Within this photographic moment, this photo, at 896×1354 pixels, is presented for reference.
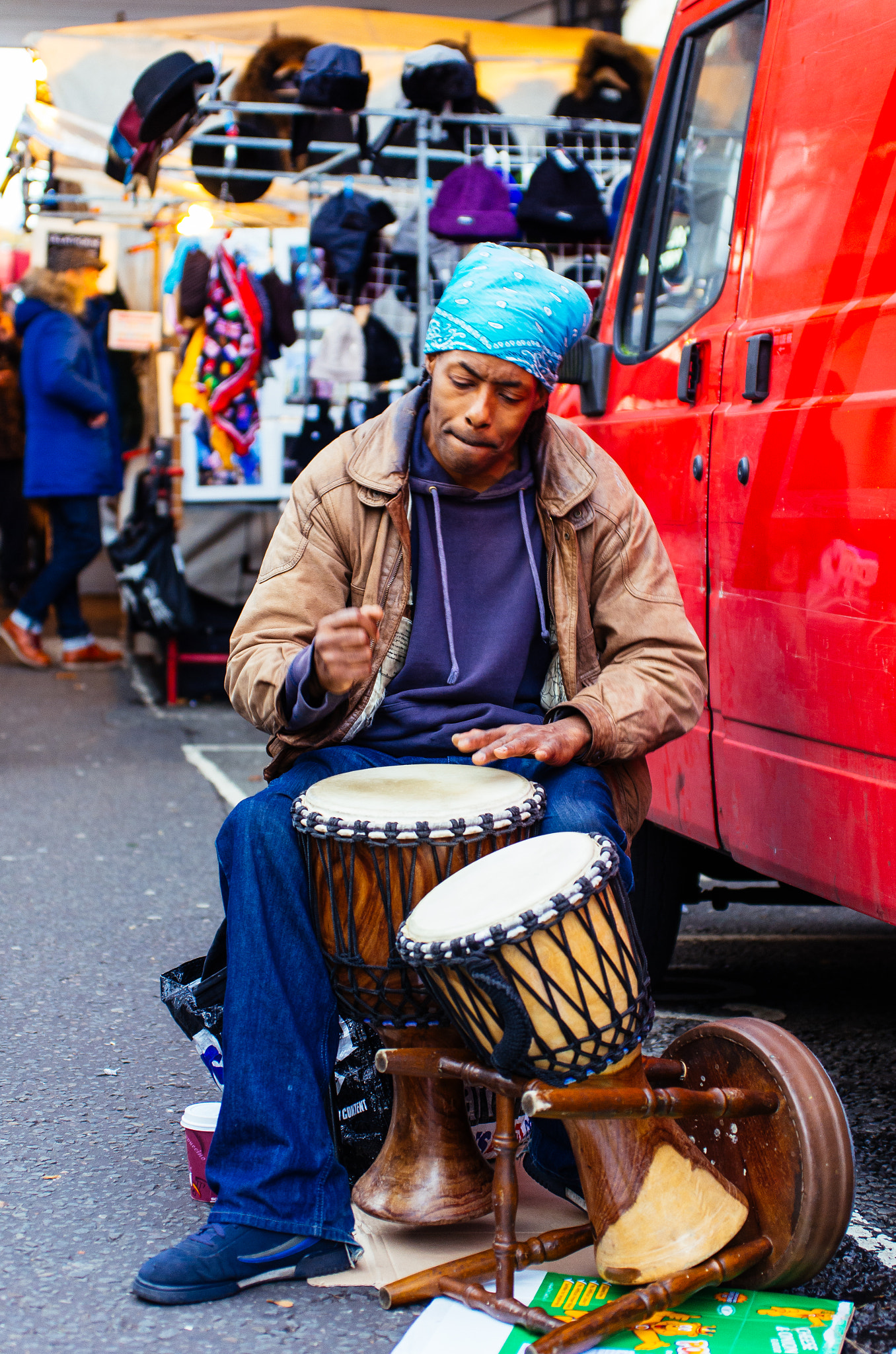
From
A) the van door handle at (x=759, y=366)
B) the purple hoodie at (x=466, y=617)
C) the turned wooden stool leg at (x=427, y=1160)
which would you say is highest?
the van door handle at (x=759, y=366)

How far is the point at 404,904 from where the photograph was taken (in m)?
2.27

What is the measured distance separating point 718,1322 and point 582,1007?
0.49 metres

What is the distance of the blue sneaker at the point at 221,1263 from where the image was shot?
217cm

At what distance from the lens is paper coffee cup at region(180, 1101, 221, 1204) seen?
246 cm

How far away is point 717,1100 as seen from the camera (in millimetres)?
2102

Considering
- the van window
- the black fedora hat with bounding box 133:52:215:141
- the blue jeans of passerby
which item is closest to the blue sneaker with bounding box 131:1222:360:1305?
the van window

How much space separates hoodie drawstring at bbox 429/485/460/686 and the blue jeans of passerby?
21.1ft

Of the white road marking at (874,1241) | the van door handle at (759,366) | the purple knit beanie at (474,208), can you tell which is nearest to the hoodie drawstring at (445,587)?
the van door handle at (759,366)

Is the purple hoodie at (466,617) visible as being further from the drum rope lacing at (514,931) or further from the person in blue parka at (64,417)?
the person in blue parka at (64,417)

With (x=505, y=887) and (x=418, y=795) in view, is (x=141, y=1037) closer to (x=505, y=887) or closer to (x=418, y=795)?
(x=418, y=795)

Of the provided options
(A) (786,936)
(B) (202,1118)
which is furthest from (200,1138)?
(A) (786,936)

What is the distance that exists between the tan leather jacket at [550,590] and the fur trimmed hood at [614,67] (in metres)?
4.69

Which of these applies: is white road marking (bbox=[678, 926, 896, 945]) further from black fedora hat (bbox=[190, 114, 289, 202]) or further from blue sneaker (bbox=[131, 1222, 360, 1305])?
black fedora hat (bbox=[190, 114, 289, 202])

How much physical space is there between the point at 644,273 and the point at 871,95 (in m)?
1.07
